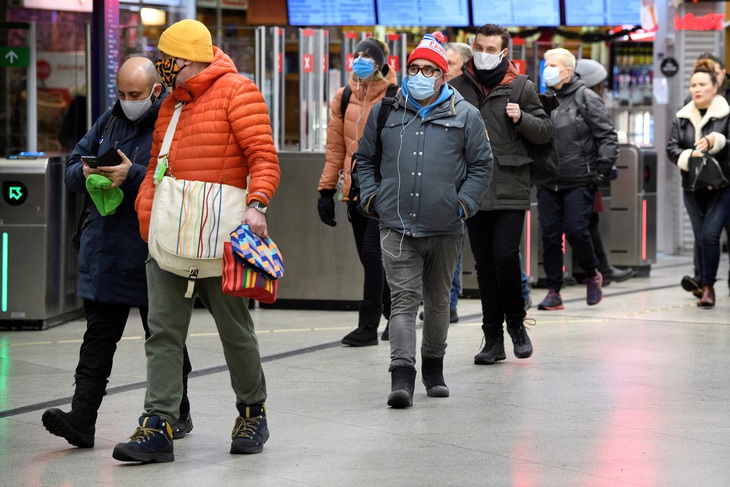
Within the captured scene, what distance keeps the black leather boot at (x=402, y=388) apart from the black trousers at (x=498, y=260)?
114 centimetres

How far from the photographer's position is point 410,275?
6.26m

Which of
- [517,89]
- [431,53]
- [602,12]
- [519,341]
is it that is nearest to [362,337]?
[519,341]

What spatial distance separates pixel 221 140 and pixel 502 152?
2441 mm

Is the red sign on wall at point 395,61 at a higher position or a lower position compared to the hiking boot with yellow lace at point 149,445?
higher

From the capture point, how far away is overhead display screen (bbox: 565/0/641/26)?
→ 14.1 metres

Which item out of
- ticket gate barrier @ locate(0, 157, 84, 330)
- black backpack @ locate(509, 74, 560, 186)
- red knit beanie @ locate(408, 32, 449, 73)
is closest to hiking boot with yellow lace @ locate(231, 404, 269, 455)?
red knit beanie @ locate(408, 32, 449, 73)

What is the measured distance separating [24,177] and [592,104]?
4.12 metres

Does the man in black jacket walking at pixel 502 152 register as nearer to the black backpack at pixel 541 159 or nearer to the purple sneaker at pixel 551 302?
the black backpack at pixel 541 159

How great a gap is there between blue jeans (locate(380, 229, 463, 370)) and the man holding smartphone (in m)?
1.32

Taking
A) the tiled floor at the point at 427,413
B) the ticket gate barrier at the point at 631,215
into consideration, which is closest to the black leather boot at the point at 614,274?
the ticket gate barrier at the point at 631,215

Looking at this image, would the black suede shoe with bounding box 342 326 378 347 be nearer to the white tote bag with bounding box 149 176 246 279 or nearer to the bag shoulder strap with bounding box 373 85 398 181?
the bag shoulder strap with bounding box 373 85 398 181

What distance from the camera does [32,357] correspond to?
7.76 m

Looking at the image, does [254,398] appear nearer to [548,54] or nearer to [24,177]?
[24,177]

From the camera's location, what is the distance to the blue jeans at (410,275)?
6238 mm
